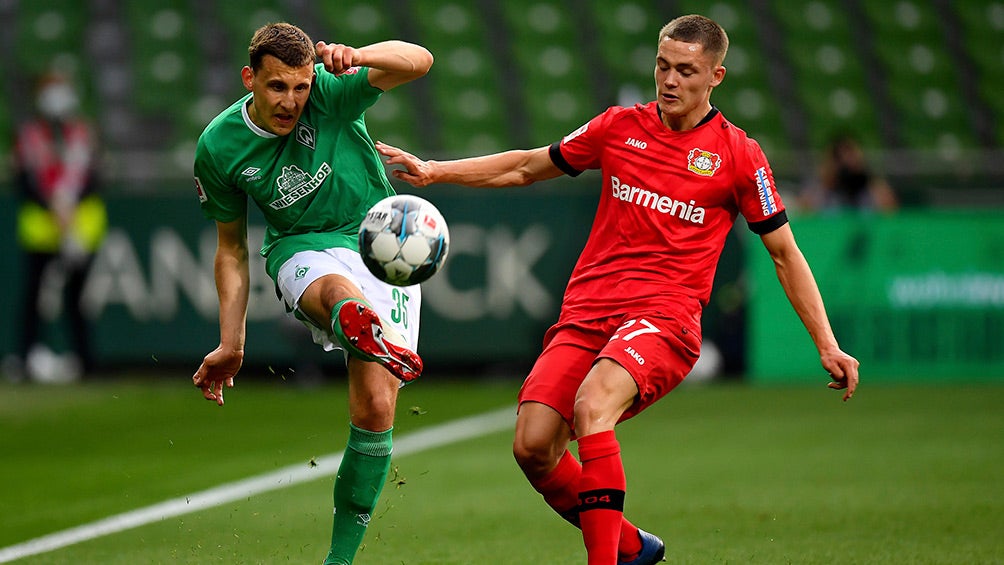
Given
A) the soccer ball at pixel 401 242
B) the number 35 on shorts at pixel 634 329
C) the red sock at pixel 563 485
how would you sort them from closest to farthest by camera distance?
1. the soccer ball at pixel 401 242
2. the number 35 on shorts at pixel 634 329
3. the red sock at pixel 563 485

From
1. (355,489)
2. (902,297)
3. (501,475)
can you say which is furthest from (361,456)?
(902,297)

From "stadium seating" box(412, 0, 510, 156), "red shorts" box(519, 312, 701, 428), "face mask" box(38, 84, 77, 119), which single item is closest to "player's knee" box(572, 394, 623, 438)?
"red shorts" box(519, 312, 701, 428)

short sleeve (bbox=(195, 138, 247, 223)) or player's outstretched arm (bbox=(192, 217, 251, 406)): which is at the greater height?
short sleeve (bbox=(195, 138, 247, 223))

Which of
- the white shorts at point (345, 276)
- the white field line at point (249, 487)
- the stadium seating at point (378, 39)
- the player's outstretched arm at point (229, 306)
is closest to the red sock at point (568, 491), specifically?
the white shorts at point (345, 276)

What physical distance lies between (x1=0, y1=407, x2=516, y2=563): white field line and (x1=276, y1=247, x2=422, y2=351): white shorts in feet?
6.10

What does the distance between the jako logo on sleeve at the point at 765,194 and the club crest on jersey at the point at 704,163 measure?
17cm

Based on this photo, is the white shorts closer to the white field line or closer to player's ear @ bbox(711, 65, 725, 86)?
player's ear @ bbox(711, 65, 725, 86)

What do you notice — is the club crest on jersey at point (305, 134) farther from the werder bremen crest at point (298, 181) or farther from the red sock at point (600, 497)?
the red sock at point (600, 497)

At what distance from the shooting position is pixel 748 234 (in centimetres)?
1394

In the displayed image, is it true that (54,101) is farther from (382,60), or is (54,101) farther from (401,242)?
(401,242)

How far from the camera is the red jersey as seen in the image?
5695 millimetres

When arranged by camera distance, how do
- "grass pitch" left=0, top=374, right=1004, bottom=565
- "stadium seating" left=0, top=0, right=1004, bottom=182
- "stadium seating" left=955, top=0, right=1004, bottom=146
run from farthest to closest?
"stadium seating" left=955, top=0, right=1004, bottom=146, "stadium seating" left=0, top=0, right=1004, bottom=182, "grass pitch" left=0, top=374, right=1004, bottom=565

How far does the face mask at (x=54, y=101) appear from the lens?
1445 cm

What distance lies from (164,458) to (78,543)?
2982 millimetres
